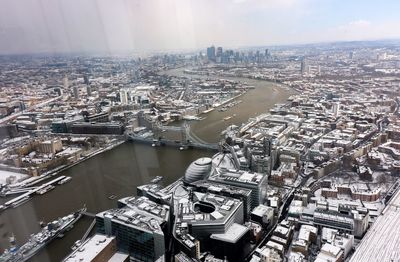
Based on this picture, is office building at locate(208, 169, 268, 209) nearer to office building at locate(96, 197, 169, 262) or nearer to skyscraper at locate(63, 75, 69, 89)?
office building at locate(96, 197, 169, 262)

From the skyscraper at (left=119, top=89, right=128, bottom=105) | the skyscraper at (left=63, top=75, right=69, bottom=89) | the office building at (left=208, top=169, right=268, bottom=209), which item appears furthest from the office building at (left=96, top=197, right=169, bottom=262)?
the skyscraper at (left=63, top=75, right=69, bottom=89)

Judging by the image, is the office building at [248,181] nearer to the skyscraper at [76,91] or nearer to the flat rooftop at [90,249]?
the flat rooftop at [90,249]

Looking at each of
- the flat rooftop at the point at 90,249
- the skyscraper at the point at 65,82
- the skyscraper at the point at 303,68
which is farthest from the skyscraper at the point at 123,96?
the skyscraper at the point at 303,68

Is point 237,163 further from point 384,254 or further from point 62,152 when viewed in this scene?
point 62,152

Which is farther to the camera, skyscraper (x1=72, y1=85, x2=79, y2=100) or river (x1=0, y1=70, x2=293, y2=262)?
skyscraper (x1=72, y1=85, x2=79, y2=100)

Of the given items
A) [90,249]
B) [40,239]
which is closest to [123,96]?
[40,239]
